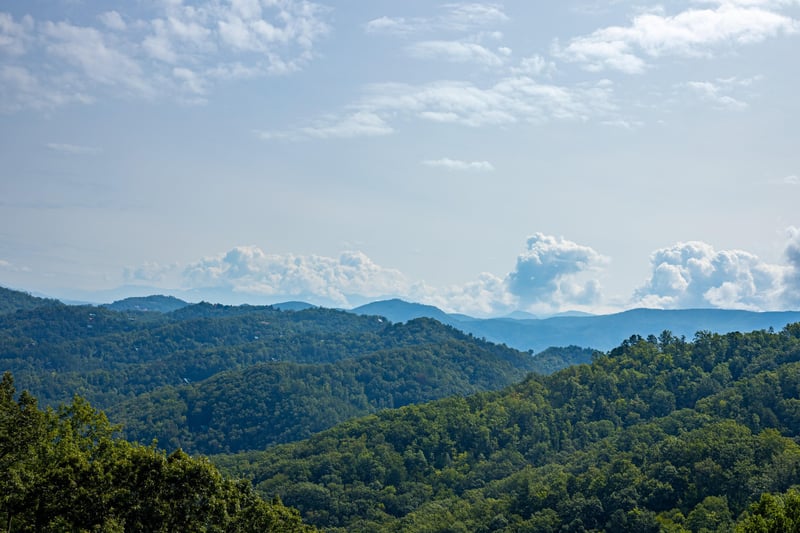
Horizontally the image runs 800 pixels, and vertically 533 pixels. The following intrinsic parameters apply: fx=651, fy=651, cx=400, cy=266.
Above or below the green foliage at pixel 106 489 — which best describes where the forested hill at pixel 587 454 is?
below

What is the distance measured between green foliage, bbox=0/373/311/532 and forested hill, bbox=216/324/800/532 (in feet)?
86.5

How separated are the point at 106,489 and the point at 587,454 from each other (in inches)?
3001

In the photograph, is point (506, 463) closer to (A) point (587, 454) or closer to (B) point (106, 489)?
(A) point (587, 454)

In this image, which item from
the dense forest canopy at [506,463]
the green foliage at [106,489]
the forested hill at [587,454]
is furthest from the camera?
the forested hill at [587,454]

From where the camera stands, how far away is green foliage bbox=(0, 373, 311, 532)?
91.7 feet

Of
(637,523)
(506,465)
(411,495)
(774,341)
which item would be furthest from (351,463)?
(774,341)

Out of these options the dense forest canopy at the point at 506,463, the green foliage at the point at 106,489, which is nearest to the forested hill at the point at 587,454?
the dense forest canopy at the point at 506,463

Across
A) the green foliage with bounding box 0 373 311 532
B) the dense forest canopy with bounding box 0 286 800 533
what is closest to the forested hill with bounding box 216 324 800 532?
the dense forest canopy with bounding box 0 286 800 533

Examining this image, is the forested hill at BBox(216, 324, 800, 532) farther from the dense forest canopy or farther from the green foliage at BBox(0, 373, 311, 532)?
the green foliage at BBox(0, 373, 311, 532)

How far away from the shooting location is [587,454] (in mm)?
92188

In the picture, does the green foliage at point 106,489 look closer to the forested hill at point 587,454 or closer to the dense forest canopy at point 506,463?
the dense forest canopy at point 506,463

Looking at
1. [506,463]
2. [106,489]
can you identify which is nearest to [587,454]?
[506,463]

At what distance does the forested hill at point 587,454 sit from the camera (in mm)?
66062

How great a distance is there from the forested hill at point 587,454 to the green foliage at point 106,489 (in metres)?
26.4
